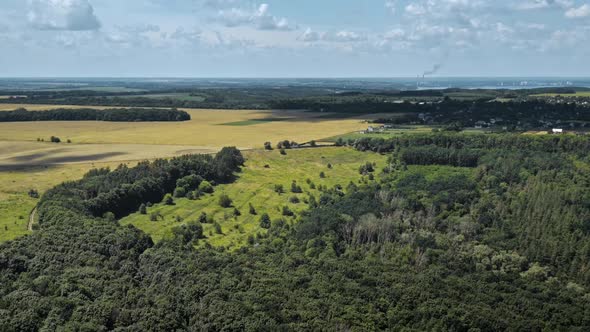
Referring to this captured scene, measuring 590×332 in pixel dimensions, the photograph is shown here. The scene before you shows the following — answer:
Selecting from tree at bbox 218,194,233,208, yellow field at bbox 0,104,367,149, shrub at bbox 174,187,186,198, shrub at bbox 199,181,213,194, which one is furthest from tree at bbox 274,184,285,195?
yellow field at bbox 0,104,367,149

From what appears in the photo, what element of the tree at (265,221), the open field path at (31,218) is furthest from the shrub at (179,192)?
the open field path at (31,218)

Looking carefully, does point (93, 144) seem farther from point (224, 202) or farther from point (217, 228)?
point (217, 228)

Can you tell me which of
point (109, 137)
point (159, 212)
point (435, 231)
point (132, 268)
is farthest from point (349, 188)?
point (109, 137)

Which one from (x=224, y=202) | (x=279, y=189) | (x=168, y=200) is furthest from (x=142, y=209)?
(x=279, y=189)

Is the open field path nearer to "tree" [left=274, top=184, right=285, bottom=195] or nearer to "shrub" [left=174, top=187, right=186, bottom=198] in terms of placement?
"shrub" [left=174, top=187, right=186, bottom=198]

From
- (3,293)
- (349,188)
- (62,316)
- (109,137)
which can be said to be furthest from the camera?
(109,137)

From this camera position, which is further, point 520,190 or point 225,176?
point 225,176

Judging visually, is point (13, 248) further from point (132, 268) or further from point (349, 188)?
point (349, 188)
